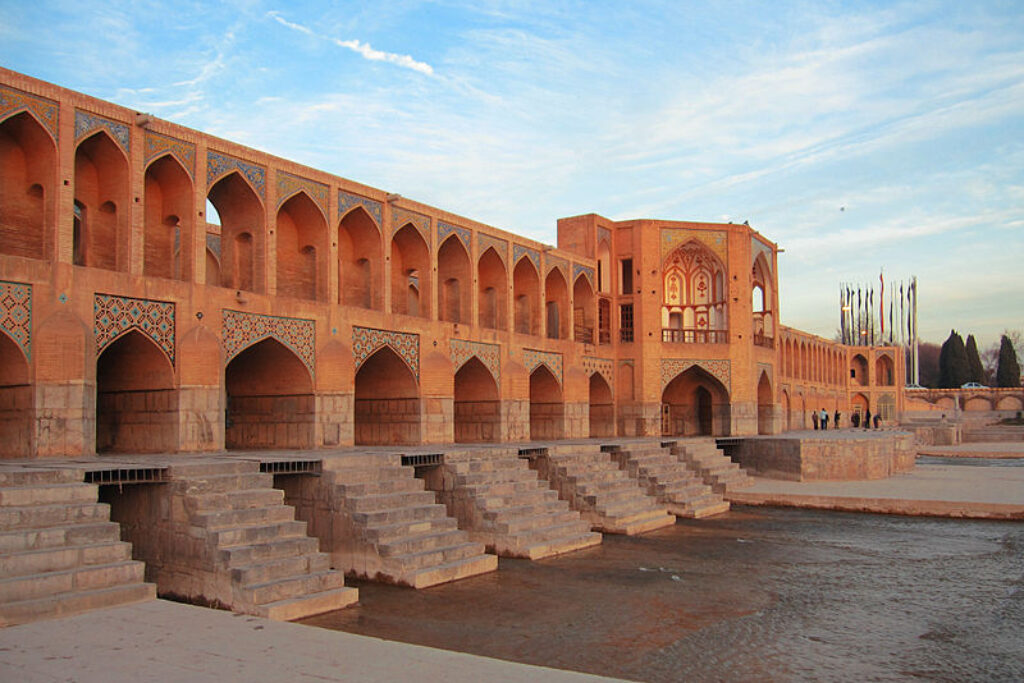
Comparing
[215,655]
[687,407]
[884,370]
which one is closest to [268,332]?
[215,655]

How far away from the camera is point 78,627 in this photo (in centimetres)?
633

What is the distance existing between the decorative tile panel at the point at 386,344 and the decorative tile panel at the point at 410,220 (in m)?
2.01

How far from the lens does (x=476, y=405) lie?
19.9 metres

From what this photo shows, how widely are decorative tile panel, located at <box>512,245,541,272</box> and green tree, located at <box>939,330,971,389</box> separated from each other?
54.5 m

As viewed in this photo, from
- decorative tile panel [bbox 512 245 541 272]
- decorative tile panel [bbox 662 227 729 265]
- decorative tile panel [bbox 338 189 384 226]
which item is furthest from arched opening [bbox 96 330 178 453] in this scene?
decorative tile panel [bbox 662 227 729 265]

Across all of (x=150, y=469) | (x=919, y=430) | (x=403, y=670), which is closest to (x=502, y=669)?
(x=403, y=670)

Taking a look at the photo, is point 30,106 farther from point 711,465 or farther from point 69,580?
point 711,465

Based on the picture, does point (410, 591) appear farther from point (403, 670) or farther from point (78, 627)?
point (403, 670)

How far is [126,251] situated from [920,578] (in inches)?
435

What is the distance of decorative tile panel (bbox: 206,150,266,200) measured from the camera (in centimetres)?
1370

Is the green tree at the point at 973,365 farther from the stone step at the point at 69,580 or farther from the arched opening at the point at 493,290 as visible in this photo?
the stone step at the point at 69,580

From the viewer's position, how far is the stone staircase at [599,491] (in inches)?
559

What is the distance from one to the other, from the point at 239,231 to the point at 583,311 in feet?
35.9

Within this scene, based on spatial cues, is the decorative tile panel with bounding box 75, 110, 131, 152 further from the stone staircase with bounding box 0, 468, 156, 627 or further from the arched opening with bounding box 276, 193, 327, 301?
the stone staircase with bounding box 0, 468, 156, 627
